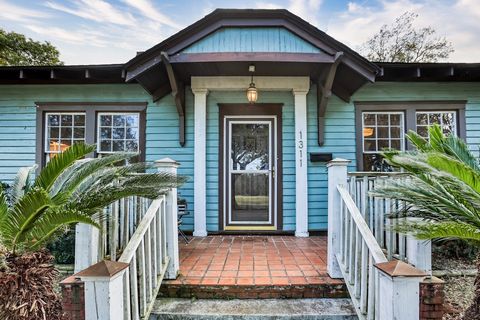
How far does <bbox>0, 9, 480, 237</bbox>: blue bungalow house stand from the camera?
5082mm

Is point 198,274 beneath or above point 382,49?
beneath

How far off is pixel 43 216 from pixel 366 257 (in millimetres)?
2345

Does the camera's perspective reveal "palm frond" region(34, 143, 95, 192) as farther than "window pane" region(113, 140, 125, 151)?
No

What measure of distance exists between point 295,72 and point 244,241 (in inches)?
114

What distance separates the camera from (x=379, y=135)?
5.36m

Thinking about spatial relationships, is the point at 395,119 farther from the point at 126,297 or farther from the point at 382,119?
the point at 126,297

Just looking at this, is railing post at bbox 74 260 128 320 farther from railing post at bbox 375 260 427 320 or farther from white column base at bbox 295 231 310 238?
white column base at bbox 295 231 310 238

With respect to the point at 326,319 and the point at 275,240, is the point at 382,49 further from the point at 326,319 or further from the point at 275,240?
the point at 326,319

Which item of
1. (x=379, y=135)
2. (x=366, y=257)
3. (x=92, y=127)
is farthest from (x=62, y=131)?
(x=379, y=135)

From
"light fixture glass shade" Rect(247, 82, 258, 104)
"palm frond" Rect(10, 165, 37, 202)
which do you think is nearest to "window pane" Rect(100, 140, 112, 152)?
"light fixture glass shade" Rect(247, 82, 258, 104)

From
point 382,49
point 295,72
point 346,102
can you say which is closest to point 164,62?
point 295,72

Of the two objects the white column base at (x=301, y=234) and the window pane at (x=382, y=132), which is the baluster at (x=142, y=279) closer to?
the white column base at (x=301, y=234)

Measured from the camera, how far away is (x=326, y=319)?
98.3 inches

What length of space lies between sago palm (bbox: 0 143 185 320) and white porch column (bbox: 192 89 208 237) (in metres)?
2.79
